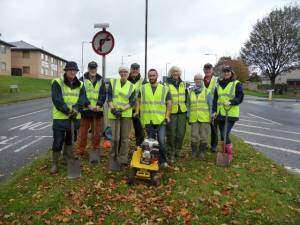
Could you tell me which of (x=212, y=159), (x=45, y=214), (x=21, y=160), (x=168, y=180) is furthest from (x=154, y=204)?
(x=21, y=160)

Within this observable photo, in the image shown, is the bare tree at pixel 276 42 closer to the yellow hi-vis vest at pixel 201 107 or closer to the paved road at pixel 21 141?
the paved road at pixel 21 141

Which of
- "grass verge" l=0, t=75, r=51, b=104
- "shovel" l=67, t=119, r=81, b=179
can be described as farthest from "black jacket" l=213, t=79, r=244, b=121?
"grass verge" l=0, t=75, r=51, b=104

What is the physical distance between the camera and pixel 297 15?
54.2 meters

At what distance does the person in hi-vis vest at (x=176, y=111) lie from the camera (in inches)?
299

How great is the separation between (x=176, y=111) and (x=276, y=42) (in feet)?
173

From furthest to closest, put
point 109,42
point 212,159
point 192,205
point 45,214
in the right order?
point 109,42 < point 212,159 < point 192,205 < point 45,214

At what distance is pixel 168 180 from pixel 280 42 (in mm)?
54229

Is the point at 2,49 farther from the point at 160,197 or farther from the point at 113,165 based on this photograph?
the point at 160,197

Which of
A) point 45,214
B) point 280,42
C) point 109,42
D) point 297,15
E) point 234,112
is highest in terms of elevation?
point 297,15

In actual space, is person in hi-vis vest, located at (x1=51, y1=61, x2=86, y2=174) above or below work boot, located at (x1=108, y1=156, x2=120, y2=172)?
above

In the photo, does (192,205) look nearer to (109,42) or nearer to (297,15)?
(109,42)

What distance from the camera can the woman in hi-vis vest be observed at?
7.45 m

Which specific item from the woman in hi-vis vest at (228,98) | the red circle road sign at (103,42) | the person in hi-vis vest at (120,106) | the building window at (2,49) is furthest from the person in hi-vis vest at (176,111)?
the building window at (2,49)

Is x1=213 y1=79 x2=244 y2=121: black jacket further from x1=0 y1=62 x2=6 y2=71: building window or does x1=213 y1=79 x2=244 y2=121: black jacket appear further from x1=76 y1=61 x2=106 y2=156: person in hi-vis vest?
x1=0 y1=62 x2=6 y2=71: building window
